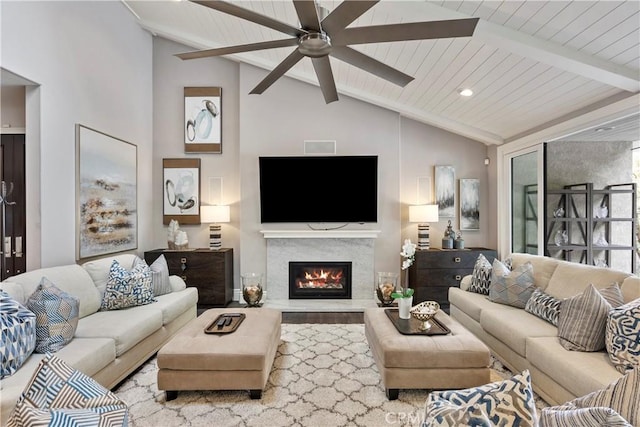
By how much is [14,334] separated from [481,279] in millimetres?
4048

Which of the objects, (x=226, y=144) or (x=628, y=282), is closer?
(x=628, y=282)

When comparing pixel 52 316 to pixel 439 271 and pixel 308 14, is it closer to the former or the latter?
pixel 308 14

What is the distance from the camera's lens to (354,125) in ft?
17.0

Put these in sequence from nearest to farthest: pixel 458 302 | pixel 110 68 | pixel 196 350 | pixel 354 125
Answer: pixel 196 350 → pixel 458 302 → pixel 110 68 → pixel 354 125

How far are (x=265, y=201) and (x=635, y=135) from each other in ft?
16.9

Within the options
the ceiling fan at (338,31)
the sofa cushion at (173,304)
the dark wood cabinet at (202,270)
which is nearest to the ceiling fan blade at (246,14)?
the ceiling fan at (338,31)

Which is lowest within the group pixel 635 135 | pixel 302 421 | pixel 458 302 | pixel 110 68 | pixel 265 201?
pixel 302 421

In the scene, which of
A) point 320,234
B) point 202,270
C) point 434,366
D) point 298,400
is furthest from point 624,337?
point 202,270

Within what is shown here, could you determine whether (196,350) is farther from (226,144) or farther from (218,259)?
(226,144)

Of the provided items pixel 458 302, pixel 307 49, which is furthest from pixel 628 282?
pixel 307 49

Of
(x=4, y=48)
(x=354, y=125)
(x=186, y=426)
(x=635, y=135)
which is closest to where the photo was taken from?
(x=186, y=426)

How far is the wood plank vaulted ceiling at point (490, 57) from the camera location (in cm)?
250

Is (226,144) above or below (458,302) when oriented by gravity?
above

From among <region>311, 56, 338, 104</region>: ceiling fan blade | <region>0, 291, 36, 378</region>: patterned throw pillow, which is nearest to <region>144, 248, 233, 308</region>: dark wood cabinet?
<region>0, 291, 36, 378</region>: patterned throw pillow
